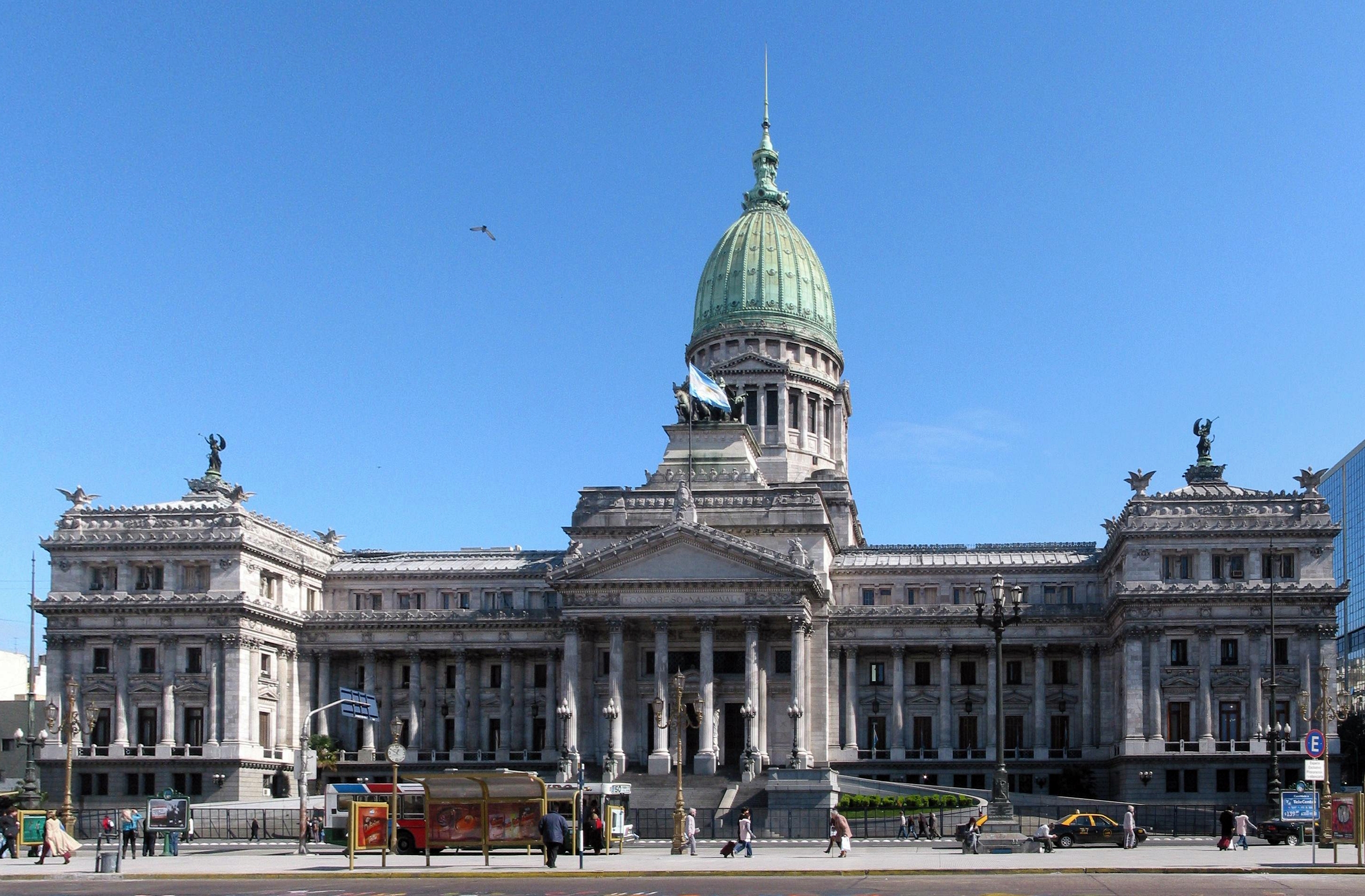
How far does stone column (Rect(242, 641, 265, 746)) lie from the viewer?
4395 inches

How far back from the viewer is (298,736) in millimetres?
119188

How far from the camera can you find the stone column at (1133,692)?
107375 mm

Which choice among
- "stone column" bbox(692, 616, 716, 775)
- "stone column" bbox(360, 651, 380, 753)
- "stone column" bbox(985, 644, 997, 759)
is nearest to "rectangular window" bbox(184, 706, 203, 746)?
"stone column" bbox(360, 651, 380, 753)

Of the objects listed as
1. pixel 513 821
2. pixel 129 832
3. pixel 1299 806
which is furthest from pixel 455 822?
pixel 1299 806

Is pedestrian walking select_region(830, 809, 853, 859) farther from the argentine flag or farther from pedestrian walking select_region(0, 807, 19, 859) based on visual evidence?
the argentine flag

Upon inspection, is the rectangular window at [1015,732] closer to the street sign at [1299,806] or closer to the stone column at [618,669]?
the stone column at [618,669]

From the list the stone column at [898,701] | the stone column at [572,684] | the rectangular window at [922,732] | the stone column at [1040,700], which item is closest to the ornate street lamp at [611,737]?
the stone column at [572,684]

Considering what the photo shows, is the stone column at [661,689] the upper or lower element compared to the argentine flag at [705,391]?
lower

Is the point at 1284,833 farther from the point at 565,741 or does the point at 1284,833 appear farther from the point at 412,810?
the point at 565,741

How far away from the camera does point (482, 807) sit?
64.2 meters

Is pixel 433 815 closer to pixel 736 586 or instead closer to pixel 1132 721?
pixel 736 586

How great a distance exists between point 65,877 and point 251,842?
27.3m

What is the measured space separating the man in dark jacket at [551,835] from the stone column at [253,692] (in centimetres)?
5661

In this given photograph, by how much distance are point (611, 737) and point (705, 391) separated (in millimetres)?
29033
